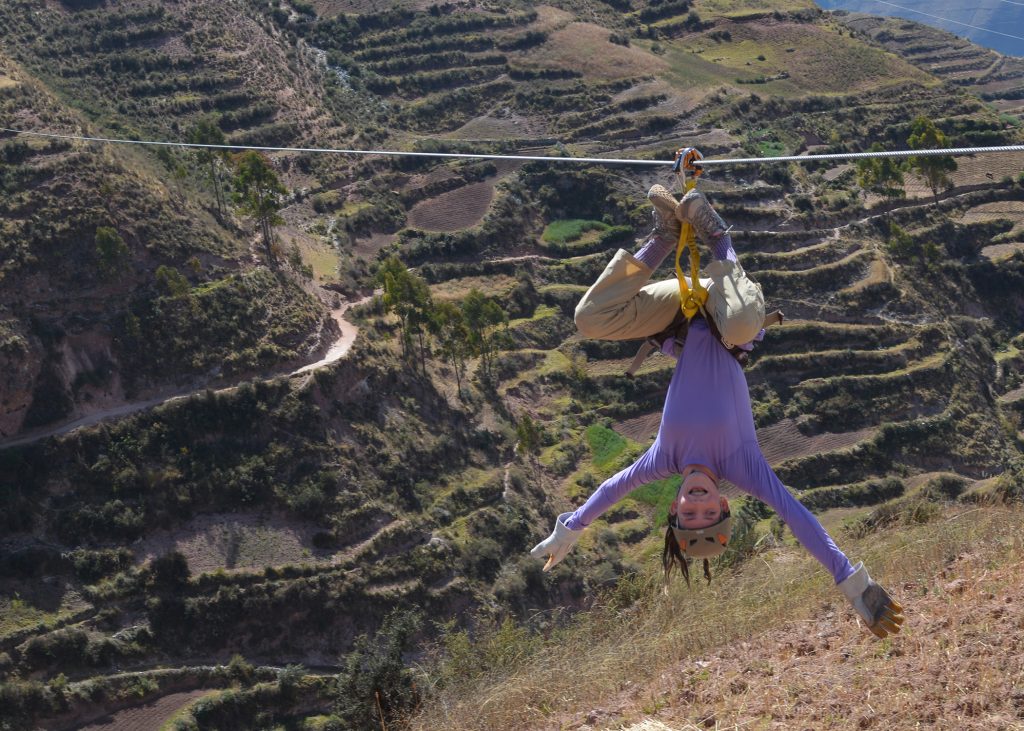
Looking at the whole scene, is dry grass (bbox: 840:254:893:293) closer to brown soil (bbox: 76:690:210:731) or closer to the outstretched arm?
brown soil (bbox: 76:690:210:731)

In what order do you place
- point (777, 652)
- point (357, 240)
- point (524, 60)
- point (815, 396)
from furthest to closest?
point (524, 60) → point (357, 240) → point (815, 396) → point (777, 652)

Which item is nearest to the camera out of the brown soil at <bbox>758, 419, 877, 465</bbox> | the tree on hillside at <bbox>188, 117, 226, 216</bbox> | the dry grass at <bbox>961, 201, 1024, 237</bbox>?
the brown soil at <bbox>758, 419, 877, 465</bbox>

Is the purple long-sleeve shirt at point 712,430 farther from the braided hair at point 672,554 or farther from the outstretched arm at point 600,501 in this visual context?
the braided hair at point 672,554

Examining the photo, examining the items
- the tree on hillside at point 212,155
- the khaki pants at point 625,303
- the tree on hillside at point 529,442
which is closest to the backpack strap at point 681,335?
the khaki pants at point 625,303

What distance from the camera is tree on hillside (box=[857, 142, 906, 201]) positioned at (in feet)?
149

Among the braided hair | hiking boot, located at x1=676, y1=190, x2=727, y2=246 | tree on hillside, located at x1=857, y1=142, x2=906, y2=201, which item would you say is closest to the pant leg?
hiking boot, located at x1=676, y1=190, x2=727, y2=246

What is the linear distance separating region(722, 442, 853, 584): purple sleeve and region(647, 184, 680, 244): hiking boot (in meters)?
1.58

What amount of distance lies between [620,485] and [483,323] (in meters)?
27.0

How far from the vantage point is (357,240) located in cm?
4194

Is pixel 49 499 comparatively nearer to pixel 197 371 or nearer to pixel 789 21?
pixel 197 371

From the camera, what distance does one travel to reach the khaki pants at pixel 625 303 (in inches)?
305

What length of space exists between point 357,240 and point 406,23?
63.9 ft

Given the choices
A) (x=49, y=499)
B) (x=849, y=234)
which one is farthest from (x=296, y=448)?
(x=849, y=234)

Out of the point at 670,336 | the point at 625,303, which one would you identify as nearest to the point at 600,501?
the point at 670,336
